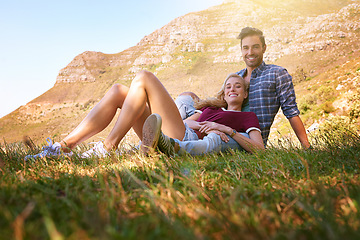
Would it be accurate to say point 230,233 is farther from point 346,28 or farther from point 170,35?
point 170,35

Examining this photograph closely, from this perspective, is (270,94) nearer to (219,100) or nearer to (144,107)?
(219,100)

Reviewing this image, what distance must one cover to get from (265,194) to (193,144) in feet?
4.77

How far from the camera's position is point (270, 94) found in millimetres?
3701

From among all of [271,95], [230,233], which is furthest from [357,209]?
[271,95]

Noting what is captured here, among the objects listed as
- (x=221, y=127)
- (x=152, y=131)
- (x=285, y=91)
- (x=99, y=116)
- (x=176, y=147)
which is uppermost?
(x=99, y=116)

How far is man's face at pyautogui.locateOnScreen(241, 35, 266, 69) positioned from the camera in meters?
3.96

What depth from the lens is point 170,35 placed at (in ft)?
297

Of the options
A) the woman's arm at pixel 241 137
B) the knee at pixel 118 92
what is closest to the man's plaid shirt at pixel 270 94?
the woman's arm at pixel 241 137

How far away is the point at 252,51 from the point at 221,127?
183cm

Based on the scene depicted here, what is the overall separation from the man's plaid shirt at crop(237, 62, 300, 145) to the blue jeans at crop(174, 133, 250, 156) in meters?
1.11

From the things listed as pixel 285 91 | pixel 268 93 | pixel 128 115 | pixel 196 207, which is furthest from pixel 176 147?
pixel 285 91

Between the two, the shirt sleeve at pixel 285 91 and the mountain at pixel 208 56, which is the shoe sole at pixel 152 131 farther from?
the mountain at pixel 208 56

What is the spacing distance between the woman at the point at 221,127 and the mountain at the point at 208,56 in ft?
47.0

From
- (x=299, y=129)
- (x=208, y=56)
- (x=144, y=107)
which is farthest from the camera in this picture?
(x=208, y=56)
